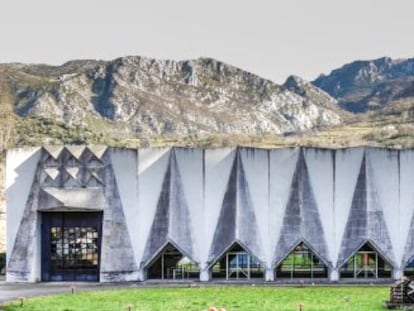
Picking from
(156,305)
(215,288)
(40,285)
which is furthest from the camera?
(40,285)

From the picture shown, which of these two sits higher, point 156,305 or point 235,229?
point 235,229

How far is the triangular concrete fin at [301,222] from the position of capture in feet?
184

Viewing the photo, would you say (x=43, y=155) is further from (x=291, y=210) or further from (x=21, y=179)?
(x=291, y=210)

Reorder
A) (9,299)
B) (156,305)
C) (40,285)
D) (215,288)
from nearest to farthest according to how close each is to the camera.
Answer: (156,305) → (9,299) → (215,288) → (40,285)

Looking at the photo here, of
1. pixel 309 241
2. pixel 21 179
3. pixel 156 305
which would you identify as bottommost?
pixel 156 305

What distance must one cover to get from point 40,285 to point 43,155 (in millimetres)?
8689

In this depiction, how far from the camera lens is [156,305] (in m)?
39.0

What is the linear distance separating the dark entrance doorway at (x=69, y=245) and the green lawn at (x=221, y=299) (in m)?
8.81

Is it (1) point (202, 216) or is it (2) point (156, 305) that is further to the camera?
(1) point (202, 216)

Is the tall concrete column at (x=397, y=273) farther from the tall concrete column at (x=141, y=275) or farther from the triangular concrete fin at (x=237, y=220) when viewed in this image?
the tall concrete column at (x=141, y=275)

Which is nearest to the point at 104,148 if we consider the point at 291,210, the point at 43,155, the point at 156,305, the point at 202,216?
the point at 43,155

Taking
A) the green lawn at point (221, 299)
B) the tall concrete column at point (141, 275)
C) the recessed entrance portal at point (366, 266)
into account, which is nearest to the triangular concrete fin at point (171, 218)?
the tall concrete column at point (141, 275)

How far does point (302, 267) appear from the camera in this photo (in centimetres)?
5709

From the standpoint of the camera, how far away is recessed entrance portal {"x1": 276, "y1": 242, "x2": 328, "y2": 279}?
56875mm
